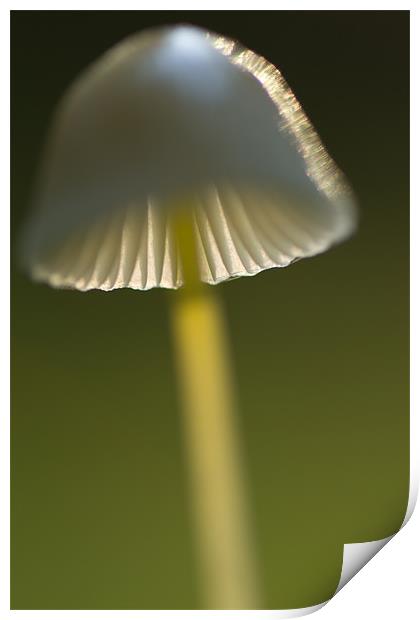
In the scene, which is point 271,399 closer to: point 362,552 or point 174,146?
point 362,552

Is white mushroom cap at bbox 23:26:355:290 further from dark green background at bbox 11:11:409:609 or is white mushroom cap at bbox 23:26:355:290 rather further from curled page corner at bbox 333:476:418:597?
curled page corner at bbox 333:476:418:597

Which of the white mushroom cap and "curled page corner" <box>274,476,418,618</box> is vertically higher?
the white mushroom cap

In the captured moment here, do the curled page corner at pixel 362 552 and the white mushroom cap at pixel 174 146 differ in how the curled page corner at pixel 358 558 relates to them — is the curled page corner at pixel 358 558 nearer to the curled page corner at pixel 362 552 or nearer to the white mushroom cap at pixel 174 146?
the curled page corner at pixel 362 552

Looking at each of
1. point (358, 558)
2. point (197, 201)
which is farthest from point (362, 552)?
point (197, 201)

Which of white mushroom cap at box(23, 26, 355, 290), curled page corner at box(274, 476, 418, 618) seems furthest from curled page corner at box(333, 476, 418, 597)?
white mushroom cap at box(23, 26, 355, 290)

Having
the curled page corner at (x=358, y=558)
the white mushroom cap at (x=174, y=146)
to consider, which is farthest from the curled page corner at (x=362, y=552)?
the white mushroom cap at (x=174, y=146)
